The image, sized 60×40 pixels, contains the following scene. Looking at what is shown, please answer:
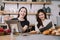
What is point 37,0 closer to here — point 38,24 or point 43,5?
point 43,5

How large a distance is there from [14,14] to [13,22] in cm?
256

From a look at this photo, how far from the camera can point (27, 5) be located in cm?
486

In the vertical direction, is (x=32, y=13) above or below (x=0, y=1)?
below

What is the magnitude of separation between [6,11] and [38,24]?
5.16 feet

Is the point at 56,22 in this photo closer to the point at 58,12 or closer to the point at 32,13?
the point at 58,12

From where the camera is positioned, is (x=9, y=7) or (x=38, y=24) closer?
(x=38, y=24)

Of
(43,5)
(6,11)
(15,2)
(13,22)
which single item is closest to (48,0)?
(43,5)

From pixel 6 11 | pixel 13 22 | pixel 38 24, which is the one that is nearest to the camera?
pixel 13 22

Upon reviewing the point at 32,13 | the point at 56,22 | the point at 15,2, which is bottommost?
the point at 56,22

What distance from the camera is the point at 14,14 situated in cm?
476

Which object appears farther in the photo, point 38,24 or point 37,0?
point 37,0

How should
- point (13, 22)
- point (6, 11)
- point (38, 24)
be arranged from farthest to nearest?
point (6, 11), point (38, 24), point (13, 22)

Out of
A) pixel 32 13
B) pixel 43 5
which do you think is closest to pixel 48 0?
pixel 43 5

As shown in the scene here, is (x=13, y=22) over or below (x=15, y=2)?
below
